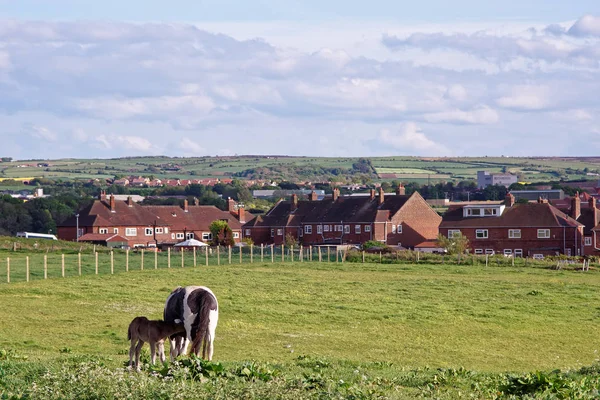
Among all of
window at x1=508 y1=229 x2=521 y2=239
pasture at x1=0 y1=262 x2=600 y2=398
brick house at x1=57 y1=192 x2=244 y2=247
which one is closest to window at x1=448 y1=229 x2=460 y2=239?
window at x1=508 y1=229 x2=521 y2=239

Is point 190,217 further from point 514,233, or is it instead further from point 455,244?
point 514,233

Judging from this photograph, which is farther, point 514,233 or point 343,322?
point 514,233

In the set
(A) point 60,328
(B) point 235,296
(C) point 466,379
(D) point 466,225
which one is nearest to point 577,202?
(D) point 466,225

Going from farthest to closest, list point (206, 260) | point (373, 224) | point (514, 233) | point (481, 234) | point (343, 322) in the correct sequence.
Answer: point (373, 224) → point (481, 234) → point (514, 233) → point (206, 260) → point (343, 322)

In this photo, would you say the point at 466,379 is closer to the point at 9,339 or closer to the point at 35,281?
the point at 9,339

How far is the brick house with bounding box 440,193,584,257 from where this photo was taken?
335 ft

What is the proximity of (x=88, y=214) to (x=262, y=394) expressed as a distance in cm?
11157

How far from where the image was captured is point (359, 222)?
116 meters

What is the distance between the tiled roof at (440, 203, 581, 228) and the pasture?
151ft

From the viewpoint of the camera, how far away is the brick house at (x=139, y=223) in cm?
12112

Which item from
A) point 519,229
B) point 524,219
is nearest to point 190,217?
point 519,229

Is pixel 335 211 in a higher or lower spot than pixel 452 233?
higher

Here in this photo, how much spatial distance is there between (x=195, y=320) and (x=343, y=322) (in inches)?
570

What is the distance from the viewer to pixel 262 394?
14.3 meters
